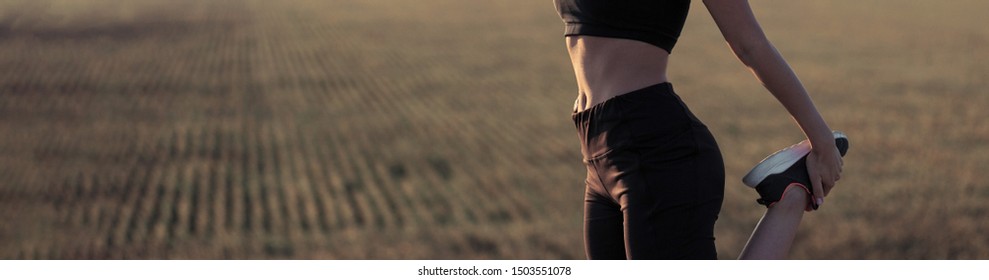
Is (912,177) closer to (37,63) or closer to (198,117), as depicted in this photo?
(198,117)

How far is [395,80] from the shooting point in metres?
18.3

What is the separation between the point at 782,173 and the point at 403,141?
10621 millimetres

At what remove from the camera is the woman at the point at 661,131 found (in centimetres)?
193

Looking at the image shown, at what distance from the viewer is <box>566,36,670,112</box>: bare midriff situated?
6.46 feet

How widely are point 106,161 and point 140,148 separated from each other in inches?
27.6

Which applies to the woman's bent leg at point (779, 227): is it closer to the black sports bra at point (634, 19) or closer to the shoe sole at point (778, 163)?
the shoe sole at point (778, 163)

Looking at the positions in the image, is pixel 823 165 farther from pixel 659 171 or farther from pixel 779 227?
pixel 659 171

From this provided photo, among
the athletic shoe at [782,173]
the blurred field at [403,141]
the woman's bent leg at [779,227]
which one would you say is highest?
the athletic shoe at [782,173]

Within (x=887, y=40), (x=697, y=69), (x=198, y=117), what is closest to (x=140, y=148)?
(x=198, y=117)

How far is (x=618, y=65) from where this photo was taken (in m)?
1.98

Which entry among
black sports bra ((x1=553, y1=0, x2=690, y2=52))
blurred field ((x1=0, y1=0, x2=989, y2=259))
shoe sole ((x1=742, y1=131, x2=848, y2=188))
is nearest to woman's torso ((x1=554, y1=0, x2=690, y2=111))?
black sports bra ((x1=553, y1=0, x2=690, y2=52))

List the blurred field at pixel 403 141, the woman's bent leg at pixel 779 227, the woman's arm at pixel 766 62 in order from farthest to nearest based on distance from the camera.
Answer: the blurred field at pixel 403 141
the woman's bent leg at pixel 779 227
the woman's arm at pixel 766 62

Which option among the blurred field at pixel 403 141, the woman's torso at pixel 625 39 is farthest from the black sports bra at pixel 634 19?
the blurred field at pixel 403 141

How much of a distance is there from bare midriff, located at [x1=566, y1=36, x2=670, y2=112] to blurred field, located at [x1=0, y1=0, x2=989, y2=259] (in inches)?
231
